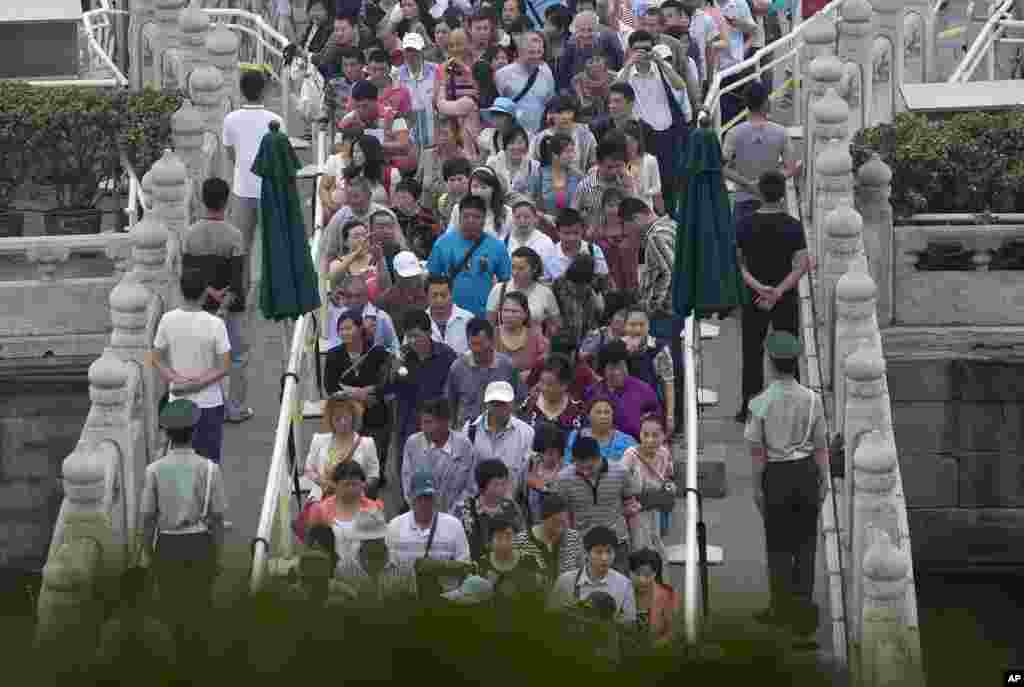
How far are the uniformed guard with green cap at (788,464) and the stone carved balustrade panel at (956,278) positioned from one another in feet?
14.0

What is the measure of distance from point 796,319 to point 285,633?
40.0 feet

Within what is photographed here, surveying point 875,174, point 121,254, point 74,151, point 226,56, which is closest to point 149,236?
point 121,254

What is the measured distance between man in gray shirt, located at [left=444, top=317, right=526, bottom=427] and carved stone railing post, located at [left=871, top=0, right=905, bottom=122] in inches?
253

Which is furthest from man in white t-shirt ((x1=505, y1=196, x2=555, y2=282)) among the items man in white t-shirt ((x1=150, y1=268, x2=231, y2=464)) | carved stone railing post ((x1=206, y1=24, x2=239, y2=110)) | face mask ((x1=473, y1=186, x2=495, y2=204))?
carved stone railing post ((x1=206, y1=24, x2=239, y2=110))

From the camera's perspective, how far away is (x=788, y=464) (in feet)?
41.2

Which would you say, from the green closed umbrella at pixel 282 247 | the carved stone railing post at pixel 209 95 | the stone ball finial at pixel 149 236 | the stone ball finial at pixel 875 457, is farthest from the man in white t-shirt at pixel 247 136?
the stone ball finial at pixel 875 457

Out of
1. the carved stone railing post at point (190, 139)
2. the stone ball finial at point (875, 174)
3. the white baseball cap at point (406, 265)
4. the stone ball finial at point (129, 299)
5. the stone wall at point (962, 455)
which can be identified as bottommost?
the stone wall at point (962, 455)

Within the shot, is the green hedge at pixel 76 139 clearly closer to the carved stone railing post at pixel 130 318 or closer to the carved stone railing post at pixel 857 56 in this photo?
the carved stone railing post at pixel 130 318

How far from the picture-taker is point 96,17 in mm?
23125

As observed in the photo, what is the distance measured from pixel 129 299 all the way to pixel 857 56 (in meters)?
6.91

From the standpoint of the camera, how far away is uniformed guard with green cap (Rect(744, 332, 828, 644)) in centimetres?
1247

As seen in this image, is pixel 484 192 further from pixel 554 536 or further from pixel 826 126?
pixel 554 536

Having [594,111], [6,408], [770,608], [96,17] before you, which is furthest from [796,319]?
[770,608]

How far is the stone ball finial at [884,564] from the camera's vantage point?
1100cm
